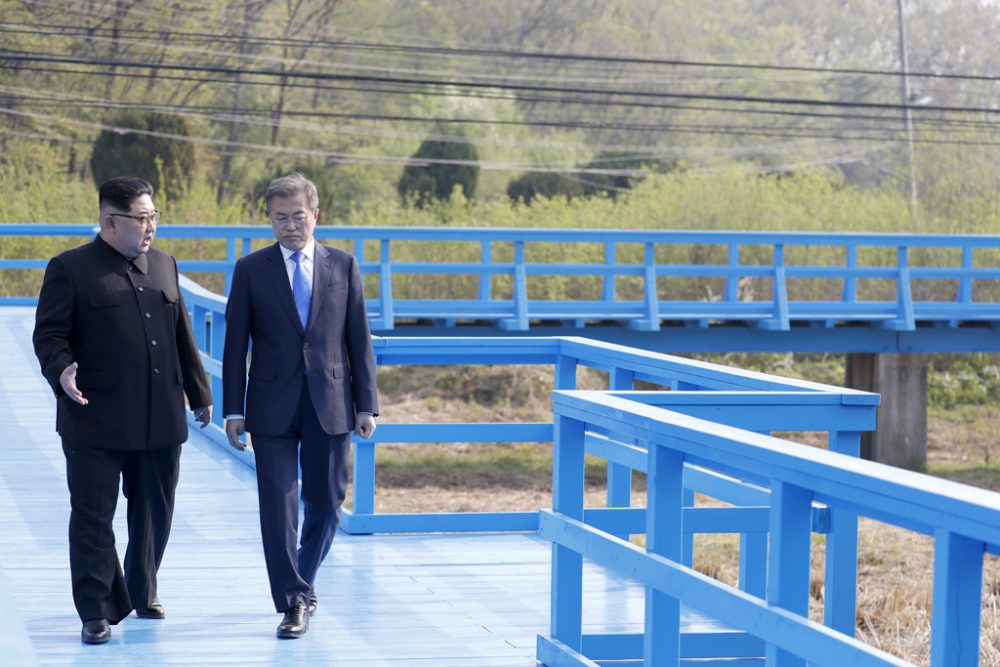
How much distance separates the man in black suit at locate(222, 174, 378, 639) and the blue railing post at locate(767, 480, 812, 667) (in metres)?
2.31

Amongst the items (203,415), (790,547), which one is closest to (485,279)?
→ (203,415)

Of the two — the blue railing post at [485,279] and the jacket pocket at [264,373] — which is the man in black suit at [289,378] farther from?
the blue railing post at [485,279]

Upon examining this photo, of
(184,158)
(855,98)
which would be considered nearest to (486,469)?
(184,158)

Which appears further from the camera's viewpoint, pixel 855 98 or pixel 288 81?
pixel 855 98

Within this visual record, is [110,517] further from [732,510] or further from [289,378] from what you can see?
[732,510]

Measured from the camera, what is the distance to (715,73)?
63.0 m

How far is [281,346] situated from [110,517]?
0.80m

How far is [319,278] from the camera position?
5.52 metres

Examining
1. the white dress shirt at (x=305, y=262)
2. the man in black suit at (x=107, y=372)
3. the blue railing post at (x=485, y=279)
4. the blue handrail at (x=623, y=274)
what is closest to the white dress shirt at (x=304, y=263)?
the white dress shirt at (x=305, y=262)

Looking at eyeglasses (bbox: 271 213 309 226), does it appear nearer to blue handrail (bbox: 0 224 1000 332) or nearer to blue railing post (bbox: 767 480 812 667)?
blue railing post (bbox: 767 480 812 667)

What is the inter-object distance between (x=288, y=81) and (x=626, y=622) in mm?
40701

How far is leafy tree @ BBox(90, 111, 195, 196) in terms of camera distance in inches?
1304

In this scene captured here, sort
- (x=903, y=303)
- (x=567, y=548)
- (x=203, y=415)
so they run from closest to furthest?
(x=567, y=548), (x=203, y=415), (x=903, y=303)

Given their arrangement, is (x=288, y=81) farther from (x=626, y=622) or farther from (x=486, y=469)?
(x=626, y=622)
